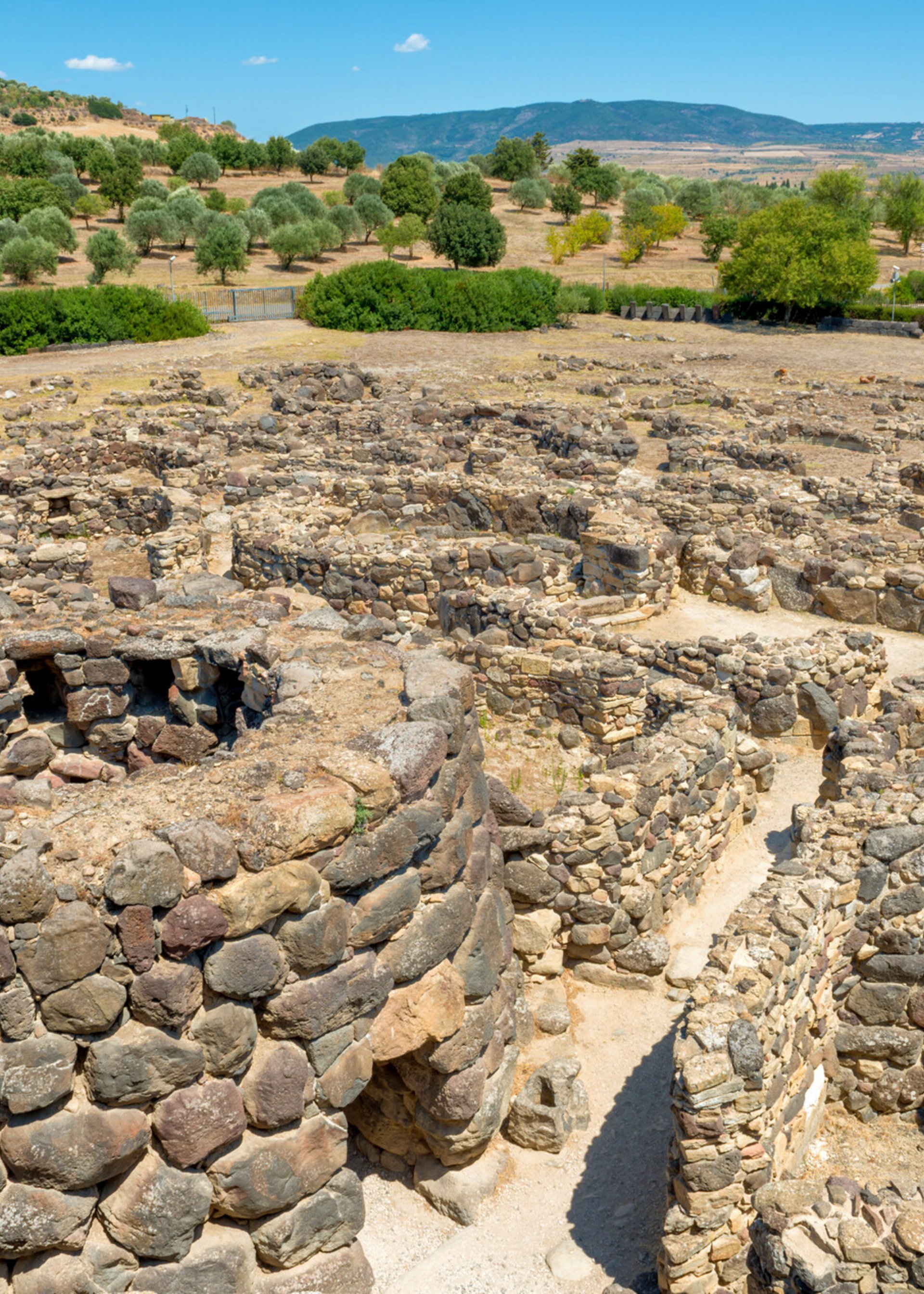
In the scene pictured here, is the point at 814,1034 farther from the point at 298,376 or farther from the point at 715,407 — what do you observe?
the point at 298,376

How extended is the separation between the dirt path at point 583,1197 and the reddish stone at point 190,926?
3623 mm

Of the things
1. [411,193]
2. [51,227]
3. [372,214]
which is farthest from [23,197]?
[411,193]

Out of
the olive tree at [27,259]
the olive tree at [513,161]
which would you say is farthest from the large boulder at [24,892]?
the olive tree at [513,161]

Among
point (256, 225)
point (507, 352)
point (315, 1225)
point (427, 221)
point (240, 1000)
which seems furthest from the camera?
point (427, 221)

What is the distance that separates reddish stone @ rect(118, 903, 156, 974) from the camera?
7.16 meters

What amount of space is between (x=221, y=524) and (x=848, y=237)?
171 feet

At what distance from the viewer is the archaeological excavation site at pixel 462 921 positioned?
7434mm

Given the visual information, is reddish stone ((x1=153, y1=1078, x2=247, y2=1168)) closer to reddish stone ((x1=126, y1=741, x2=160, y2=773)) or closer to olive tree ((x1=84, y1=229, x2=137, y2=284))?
reddish stone ((x1=126, y1=741, x2=160, y2=773))

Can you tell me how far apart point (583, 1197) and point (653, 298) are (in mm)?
64955

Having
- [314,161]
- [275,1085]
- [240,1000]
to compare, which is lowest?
[275,1085]

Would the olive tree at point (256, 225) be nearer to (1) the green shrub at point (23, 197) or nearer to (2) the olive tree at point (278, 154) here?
(1) the green shrub at point (23, 197)

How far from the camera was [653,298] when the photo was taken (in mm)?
68438

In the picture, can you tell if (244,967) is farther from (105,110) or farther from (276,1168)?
(105,110)

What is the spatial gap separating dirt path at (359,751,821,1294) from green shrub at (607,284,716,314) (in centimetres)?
6151
